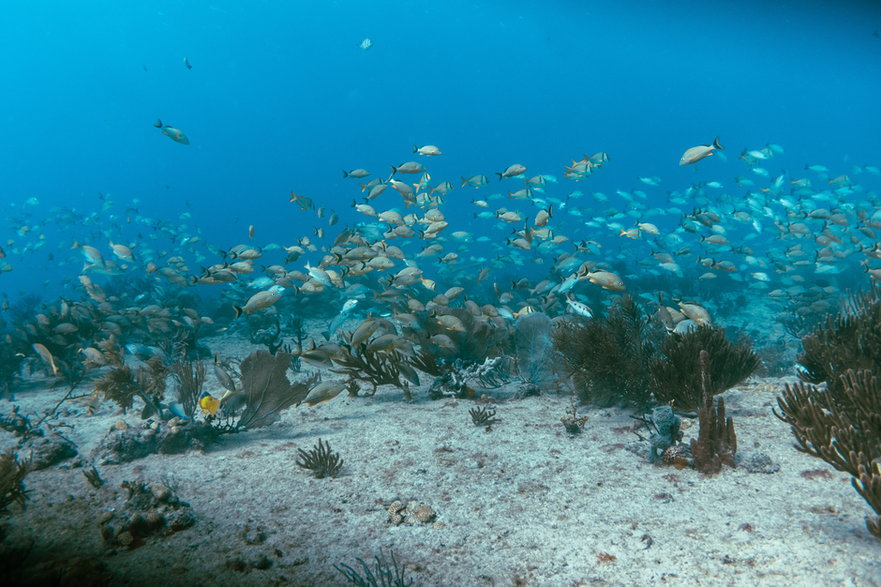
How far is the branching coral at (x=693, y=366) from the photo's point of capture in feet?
17.8

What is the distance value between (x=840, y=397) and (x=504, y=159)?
136901mm

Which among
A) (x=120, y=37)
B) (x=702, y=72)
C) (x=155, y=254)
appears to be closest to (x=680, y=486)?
(x=155, y=254)

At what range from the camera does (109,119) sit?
140 m

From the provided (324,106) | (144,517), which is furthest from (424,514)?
(324,106)

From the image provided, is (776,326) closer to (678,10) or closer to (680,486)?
(680,486)

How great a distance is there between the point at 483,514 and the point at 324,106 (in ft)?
493

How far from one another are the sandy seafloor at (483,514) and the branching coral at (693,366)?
558 mm

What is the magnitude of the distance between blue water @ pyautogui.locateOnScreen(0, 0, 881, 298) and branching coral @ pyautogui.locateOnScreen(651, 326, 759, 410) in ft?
350

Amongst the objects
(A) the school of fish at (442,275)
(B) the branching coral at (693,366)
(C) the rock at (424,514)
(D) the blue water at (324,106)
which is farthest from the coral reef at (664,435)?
(D) the blue water at (324,106)

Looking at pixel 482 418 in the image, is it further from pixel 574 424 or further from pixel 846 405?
pixel 846 405

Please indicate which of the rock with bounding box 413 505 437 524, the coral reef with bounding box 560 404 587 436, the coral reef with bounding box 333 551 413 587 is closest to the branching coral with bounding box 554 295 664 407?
the coral reef with bounding box 560 404 587 436

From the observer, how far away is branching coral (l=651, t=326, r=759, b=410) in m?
5.44

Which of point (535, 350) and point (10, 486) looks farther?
point (535, 350)

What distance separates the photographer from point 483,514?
149 inches
